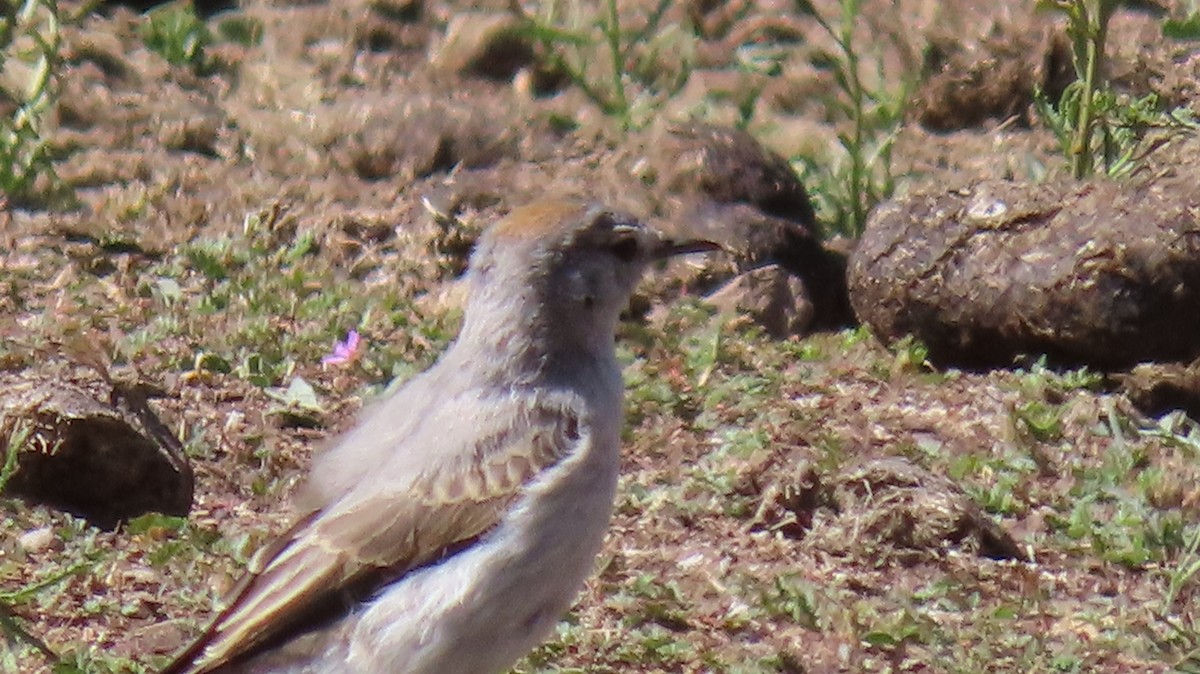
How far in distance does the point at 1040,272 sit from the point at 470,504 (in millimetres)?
2827

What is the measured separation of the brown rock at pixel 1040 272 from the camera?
23.9 feet

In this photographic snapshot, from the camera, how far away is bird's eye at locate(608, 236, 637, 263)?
599 centimetres

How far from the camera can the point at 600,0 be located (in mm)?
10562

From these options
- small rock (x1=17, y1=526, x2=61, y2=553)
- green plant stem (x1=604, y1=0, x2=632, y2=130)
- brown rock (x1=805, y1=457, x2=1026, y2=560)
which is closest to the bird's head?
brown rock (x1=805, y1=457, x2=1026, y2=560)

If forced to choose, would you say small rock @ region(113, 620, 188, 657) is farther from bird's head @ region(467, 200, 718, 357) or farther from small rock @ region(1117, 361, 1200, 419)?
small rock @ region(1117, 361, 1200, 419)

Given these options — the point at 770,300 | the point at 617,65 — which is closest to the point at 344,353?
the point at 770,300

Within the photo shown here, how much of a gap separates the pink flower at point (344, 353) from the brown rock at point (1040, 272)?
6.03ft

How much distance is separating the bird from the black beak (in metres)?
0.26

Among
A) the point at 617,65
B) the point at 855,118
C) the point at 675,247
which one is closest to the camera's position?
the point at 675,247

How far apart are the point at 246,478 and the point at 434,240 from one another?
183 cm

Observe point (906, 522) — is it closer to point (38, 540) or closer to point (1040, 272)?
point (1040, 272)

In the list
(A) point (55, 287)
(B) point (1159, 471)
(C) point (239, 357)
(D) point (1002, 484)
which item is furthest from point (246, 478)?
(B) point (1159, 471)

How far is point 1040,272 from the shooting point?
741cm

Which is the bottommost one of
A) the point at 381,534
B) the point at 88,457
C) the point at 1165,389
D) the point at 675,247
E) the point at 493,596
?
the point at 1165,389
